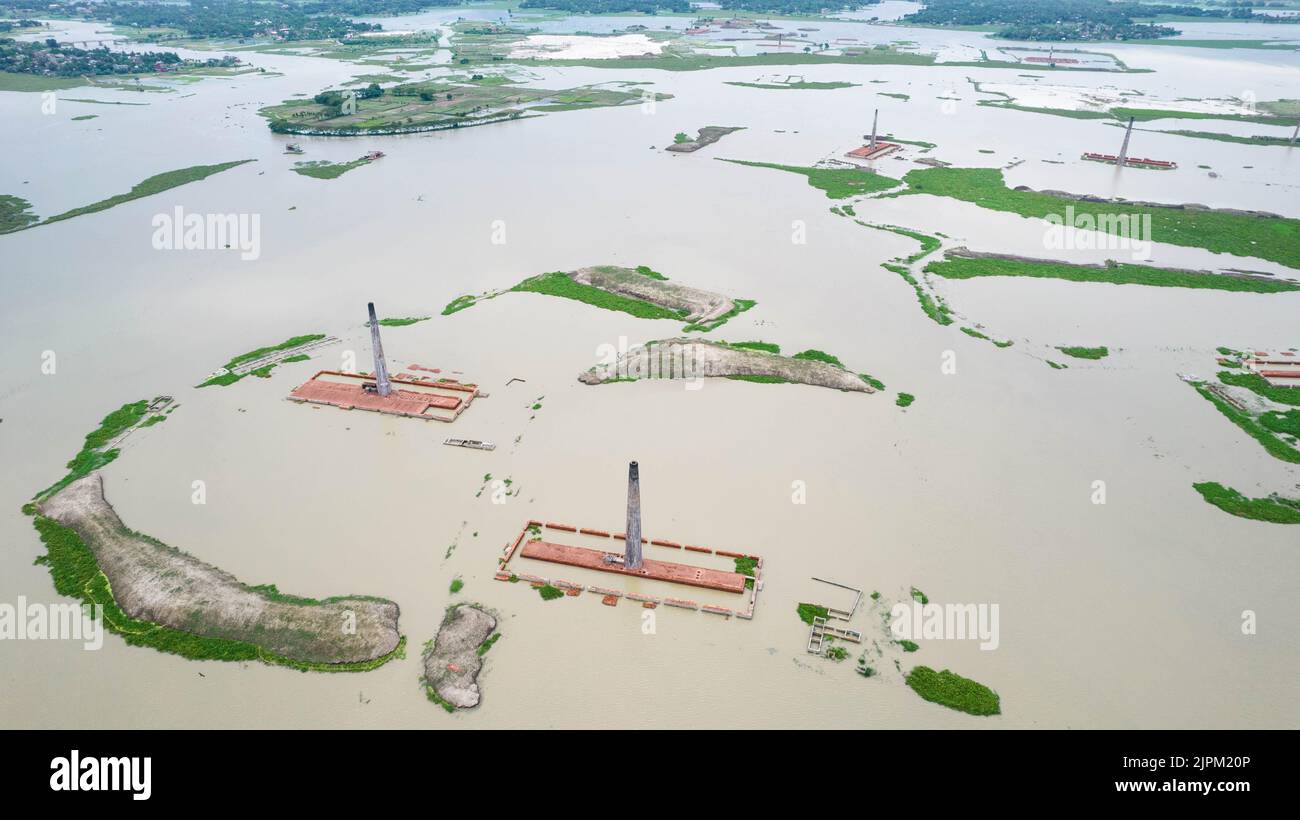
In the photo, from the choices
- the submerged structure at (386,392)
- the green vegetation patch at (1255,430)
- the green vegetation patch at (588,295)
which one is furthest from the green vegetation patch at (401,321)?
the green vegetation patch at (1255,430)

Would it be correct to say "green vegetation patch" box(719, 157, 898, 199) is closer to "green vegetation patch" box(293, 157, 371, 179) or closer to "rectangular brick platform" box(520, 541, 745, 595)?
"green vegetation patch" box(293, 157, 371, 179)

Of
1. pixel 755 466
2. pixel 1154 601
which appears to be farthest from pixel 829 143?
pixel 1154 601

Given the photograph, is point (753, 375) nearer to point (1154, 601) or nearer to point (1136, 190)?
point (1154, 601)

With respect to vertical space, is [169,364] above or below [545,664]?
above

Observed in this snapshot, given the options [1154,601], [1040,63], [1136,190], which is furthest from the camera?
[1040,63]

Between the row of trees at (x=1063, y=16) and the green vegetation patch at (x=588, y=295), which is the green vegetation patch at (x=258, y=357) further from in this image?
the row of trees at (x=1063, y=16)

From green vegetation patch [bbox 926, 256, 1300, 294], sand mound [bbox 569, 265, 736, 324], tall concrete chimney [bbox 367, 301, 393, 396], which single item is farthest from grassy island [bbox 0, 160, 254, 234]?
green vegetation patch [bbox 926, 256, 1300, 294]

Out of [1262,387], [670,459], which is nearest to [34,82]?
[670,459]

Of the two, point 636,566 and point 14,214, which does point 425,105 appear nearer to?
point 14,214
